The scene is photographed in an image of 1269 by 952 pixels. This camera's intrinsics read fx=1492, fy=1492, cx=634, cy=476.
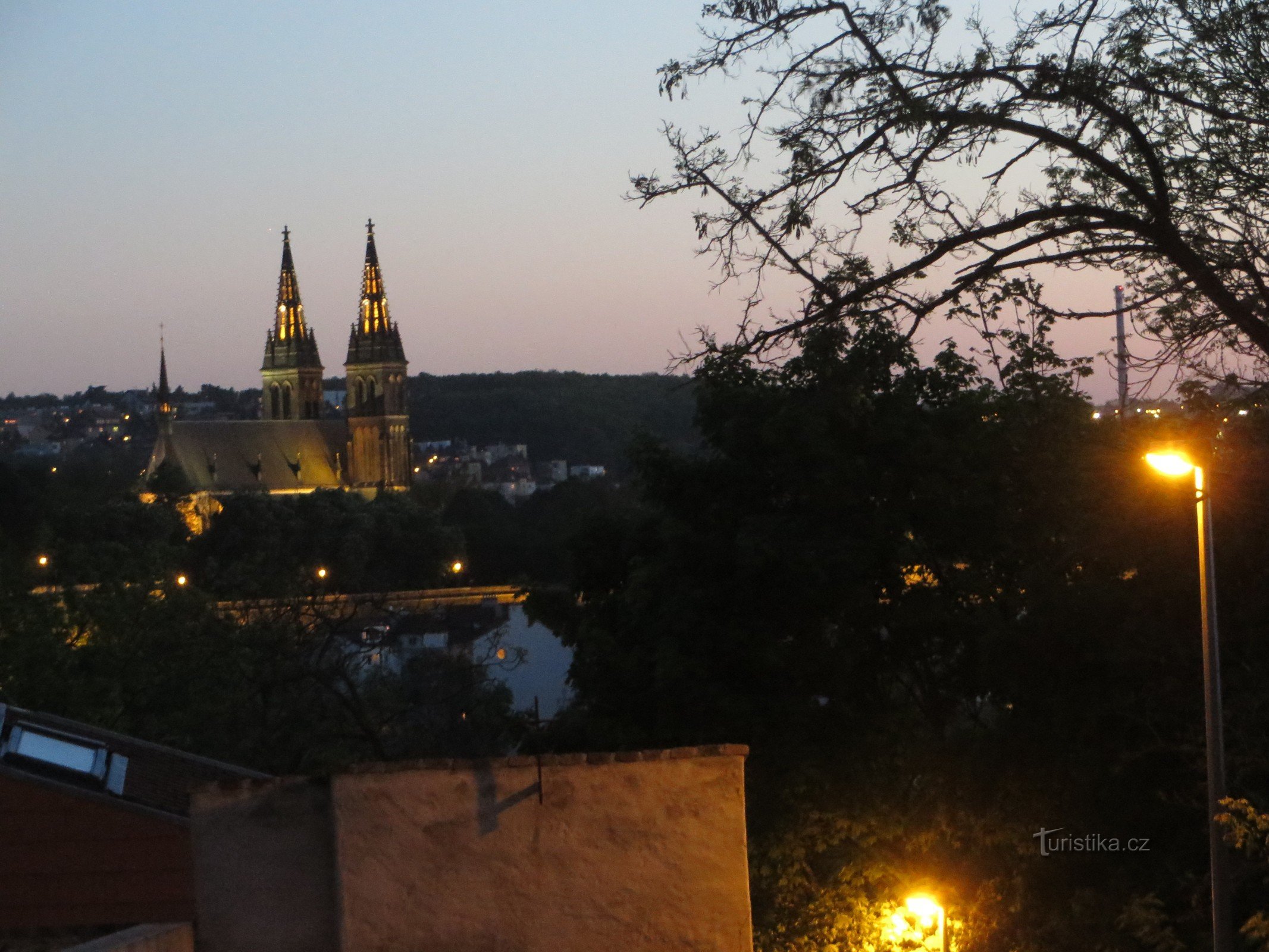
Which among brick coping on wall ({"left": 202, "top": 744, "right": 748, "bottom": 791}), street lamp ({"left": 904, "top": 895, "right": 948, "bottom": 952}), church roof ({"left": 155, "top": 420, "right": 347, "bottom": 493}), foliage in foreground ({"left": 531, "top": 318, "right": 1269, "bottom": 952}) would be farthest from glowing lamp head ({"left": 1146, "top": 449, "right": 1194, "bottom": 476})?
church roof ({"left": 155, "top": 420, "right": 347, "bottom": 493})

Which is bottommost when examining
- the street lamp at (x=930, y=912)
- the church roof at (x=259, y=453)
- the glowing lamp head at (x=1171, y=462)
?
the street lamp at (x=930, y=912)

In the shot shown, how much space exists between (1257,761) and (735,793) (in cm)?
350

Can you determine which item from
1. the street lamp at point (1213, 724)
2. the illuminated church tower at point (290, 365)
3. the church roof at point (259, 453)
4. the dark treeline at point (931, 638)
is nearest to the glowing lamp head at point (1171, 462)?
the street lamp at point (1213, 724)

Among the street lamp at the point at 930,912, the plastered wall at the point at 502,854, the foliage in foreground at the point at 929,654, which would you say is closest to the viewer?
the plastered wall at the point at 502,854

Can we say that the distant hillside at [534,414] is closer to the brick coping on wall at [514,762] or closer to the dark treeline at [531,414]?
the dark treeline at [531,414]

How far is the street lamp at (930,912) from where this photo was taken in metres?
11.2

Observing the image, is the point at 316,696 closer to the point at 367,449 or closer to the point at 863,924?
the point at 863,924

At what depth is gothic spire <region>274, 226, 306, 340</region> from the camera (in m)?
115

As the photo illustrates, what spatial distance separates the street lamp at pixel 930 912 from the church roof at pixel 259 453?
95.2 metres

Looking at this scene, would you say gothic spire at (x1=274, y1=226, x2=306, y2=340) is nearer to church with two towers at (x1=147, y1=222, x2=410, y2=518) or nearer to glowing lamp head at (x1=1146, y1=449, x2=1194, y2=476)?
church with two towers at (x1=147, y1=222, x2=410, y2=518)

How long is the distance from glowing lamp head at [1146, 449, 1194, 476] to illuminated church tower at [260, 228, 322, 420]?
11266cm

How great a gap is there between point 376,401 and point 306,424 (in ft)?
20.4

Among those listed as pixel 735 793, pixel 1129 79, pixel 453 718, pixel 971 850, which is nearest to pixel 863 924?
pixel 971 850

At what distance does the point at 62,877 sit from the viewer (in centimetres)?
909
